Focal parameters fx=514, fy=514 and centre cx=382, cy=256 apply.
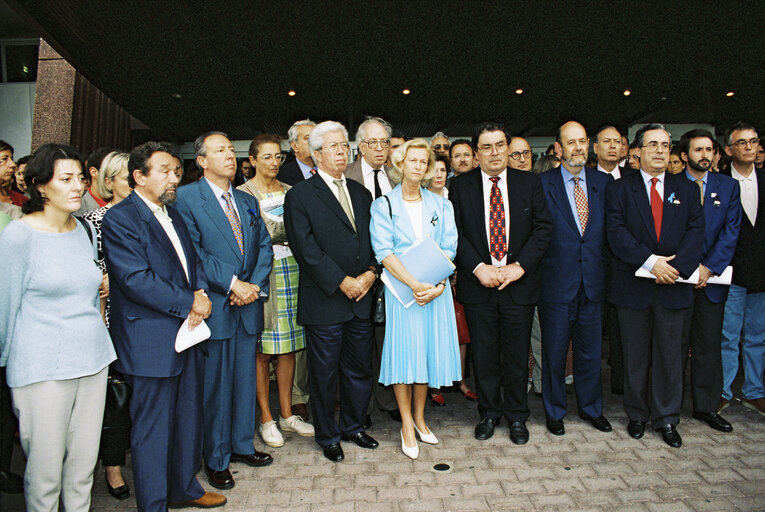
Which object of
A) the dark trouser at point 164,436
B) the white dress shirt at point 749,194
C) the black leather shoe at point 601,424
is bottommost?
the black leather shoe at point 601,424

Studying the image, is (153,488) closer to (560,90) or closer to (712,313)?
(712,313)

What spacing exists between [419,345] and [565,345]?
1.15 m

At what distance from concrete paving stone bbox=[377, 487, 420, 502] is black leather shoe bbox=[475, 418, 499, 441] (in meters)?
0.83

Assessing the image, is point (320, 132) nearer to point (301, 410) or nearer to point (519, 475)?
point (301, 410)

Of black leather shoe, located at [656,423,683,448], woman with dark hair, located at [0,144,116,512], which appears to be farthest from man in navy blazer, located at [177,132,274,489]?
black leather shoe, located at [656,423,683,448]

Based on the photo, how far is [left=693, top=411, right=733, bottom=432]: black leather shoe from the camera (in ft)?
12.2

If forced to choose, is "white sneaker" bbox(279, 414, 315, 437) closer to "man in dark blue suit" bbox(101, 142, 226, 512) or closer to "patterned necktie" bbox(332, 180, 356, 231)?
"man in dark blue suit" bbox(101, 142, 226, 512)

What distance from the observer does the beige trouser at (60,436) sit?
2270 millimetres

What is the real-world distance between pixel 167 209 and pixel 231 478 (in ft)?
5.32

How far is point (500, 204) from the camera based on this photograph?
367 cm

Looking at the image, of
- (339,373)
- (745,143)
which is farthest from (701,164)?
(339,373)

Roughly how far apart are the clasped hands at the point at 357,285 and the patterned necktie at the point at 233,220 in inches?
26.8

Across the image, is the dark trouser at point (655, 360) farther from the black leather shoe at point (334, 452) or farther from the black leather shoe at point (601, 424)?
the black leather shoe at point (334, 452)

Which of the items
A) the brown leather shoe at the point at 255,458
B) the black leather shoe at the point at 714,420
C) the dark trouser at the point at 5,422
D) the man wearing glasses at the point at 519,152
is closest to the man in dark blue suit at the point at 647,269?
the black leather shoe at the point at 714,420
